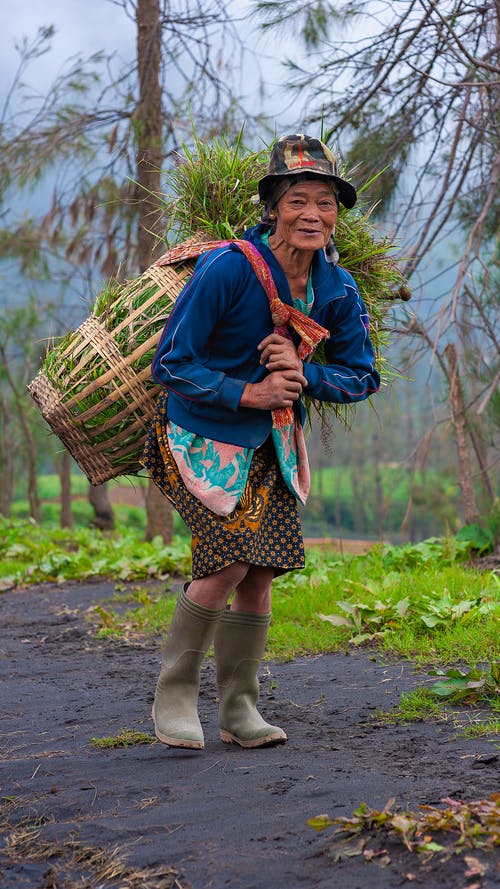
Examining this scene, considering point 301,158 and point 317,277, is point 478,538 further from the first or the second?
point 301,158

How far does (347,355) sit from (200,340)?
529mm

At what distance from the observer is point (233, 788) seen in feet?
8.63

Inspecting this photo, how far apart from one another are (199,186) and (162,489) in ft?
3.63

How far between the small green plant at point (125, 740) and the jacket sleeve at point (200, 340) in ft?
4.06

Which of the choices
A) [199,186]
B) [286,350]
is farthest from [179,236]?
[286,350]

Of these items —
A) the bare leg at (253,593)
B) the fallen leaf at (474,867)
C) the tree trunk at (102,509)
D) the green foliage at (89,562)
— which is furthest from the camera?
the tree trunk at (102,509)

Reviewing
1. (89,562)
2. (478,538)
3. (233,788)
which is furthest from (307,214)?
(89,562)

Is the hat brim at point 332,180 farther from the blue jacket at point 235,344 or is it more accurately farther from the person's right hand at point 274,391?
the person's right hand at point 274,391

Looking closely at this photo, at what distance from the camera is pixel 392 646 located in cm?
435

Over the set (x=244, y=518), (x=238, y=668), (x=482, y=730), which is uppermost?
(x=244, y=518)

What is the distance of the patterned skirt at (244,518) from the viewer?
9.54ft

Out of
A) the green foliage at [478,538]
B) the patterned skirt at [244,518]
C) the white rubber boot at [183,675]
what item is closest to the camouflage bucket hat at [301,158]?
the patterned skirt at [244,518]

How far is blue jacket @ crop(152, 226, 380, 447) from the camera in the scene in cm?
283

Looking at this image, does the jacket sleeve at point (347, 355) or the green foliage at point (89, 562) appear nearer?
the jacket sleeve at point (347, 355)
